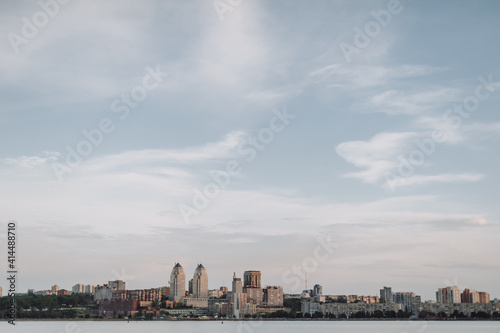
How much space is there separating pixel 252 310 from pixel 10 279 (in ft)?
446

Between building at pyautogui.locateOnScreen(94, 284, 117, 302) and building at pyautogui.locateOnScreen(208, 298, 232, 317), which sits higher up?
building at pyautogui.locateOnScreen(94, 284, 117, 302)

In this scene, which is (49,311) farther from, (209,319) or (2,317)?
(209,319)

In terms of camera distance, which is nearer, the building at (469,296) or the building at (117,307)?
the building at (117,307)

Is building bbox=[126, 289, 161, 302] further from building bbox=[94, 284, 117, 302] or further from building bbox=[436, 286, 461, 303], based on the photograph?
building bbox=[436, 286, 461, 303]

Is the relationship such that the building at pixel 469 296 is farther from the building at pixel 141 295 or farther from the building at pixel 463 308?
the building at pixel 141 295
